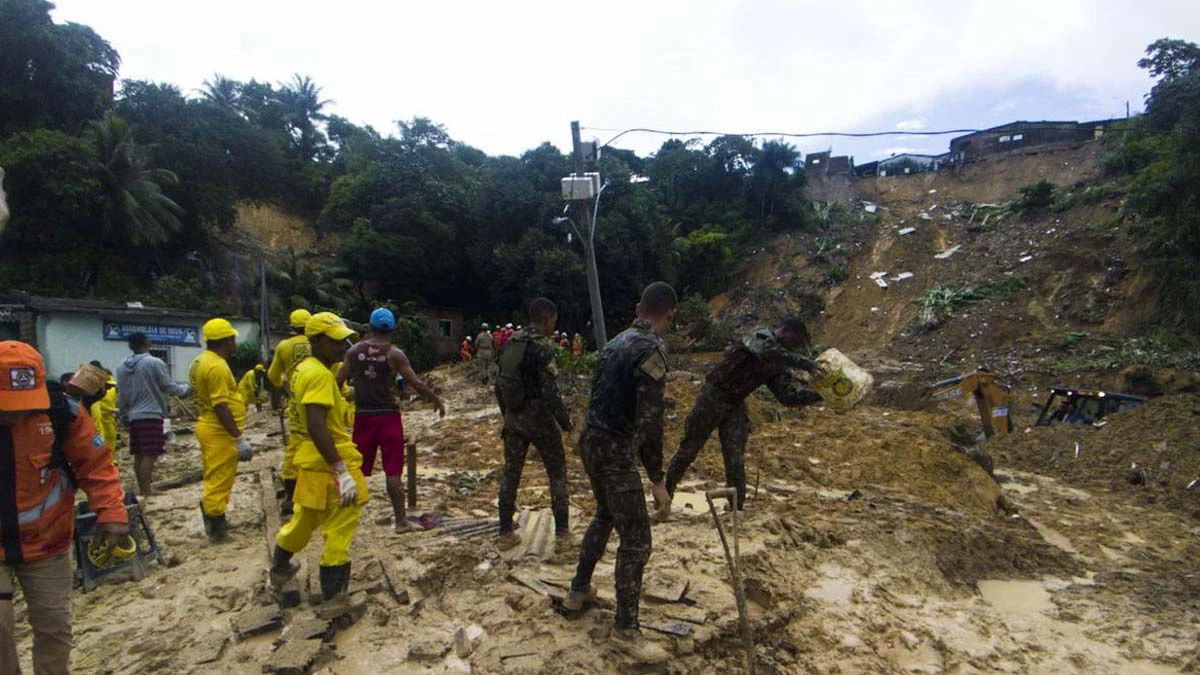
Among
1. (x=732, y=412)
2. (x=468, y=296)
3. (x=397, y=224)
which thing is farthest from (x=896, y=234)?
(x=732, y=412)

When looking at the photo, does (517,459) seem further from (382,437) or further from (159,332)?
(159,332)

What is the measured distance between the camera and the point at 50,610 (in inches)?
113

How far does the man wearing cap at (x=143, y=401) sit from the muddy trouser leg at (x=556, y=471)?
3.57 metres

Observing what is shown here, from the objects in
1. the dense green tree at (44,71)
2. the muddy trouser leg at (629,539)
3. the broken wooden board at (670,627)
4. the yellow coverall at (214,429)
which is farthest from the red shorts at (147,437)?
the dense green tree at (44,71)

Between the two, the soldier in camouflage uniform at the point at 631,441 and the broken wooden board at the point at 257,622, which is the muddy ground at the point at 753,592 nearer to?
Result: the broken wooden board at the point at 257,622

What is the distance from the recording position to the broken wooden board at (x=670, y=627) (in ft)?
12.0

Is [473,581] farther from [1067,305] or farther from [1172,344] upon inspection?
[1067,305]

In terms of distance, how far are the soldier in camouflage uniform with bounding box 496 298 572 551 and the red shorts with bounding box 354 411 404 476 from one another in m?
0.84

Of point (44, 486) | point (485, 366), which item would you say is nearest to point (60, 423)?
point (44, 486)

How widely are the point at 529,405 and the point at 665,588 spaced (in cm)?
156

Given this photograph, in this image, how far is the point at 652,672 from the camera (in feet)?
11.1

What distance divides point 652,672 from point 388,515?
10.5ft

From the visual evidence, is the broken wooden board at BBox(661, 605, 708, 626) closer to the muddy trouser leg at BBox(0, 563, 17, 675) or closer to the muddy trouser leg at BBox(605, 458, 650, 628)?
the muddy trouser leg at BBox(605, 458, 650, 628)

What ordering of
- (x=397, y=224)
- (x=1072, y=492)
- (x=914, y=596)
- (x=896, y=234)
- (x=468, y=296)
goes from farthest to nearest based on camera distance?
(x=896, y=234) → (x=468, y=296) → (x=397, y=224) → (x=1072, y=492) → (x=914, y=596)
